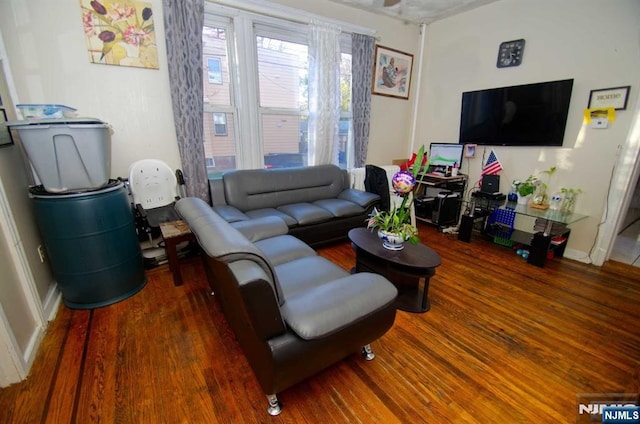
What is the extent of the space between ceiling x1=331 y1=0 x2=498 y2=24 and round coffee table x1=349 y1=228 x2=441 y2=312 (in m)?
2.87

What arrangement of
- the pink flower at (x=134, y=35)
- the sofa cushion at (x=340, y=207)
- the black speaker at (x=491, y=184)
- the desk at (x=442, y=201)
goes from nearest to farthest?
the pink flower at (x=134, y=35) → the sofa cushion at (x=340, y=207) → the black speaker at (x=491, y=184) → the desk at (x=442, y=201)

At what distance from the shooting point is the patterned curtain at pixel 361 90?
11.2 ft

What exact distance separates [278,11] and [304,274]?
2789 mm

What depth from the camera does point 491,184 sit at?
3.37 meters

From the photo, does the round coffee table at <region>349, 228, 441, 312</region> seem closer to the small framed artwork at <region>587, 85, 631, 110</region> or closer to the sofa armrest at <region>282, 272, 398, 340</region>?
the sofa armrest at <region>282, 272, 398, 340</region>

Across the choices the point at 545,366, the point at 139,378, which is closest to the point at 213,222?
the point at 139,378

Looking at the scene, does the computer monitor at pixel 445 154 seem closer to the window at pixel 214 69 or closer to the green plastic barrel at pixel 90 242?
the window at pixel 214 69

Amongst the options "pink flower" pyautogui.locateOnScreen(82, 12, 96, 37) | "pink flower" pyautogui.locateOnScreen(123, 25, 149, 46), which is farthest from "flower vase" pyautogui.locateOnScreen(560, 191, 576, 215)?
"pink flower" pyautogui.locateOnScreen(82, 12, 96, 37)

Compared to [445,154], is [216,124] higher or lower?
higher

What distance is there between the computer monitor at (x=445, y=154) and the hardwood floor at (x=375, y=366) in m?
2.06

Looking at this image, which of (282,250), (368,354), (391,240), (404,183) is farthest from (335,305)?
(404,183)

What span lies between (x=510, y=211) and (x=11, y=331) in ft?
13.8

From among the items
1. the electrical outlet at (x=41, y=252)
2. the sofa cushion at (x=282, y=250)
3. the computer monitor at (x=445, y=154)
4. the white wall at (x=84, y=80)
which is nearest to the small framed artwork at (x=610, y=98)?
the computer monitor at (x=445, y=154)

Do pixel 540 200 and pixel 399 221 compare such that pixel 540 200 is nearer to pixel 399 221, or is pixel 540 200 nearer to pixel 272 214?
pixel 399 221
